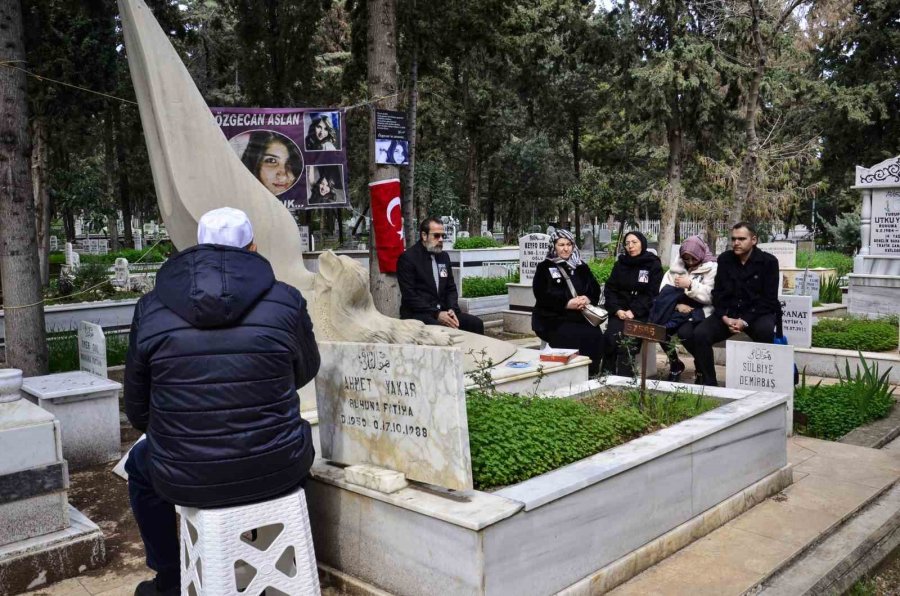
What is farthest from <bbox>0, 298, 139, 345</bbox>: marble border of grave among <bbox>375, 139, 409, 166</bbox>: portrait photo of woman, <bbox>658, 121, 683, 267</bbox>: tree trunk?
<bbox>658, 121, 683, 267</bbox>: tree trunk

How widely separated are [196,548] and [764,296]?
5561 millimetres

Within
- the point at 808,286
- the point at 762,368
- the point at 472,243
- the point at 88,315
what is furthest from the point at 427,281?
the point at 472,243

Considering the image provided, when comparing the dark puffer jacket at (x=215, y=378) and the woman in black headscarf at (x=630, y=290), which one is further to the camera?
the woman in black headscarf at (x=630, y=290)

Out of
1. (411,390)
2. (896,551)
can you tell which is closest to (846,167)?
(896,551)

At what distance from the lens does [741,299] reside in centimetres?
682

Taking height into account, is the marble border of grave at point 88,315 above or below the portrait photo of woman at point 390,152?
below

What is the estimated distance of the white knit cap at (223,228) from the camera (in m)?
2.90

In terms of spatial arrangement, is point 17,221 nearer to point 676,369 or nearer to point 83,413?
point 83,413

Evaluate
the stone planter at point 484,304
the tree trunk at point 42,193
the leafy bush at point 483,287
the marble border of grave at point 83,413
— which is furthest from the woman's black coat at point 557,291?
the tree trunk at point 42,193

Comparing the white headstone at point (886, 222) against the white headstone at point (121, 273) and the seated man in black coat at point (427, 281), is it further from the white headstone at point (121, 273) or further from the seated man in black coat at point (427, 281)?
the white headstone at point (121, 273)

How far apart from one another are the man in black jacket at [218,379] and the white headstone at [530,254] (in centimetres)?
934

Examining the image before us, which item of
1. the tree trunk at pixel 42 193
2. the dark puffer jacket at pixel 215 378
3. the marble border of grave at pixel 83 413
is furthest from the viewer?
the tree trunk at pixel 42 193

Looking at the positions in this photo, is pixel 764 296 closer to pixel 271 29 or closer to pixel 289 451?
pixel 289 451

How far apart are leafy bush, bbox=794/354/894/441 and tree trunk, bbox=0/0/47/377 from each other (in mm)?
6203
